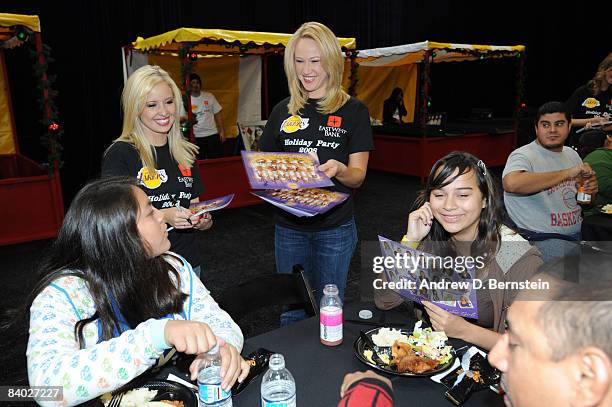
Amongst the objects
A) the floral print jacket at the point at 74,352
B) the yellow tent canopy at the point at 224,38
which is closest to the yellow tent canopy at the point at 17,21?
the yellow tent canopy at the point at 224,38

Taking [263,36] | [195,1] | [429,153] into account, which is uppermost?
[195,1]

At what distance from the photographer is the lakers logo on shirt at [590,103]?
4.73 m

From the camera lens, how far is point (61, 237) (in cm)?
149

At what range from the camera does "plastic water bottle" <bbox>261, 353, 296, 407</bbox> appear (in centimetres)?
124

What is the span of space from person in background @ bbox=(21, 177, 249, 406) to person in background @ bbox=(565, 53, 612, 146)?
4.48 meters

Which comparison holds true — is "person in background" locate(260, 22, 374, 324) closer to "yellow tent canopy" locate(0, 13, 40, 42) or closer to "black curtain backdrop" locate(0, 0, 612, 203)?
"yellow tent canopy" locate(0, 13, 40, 42)

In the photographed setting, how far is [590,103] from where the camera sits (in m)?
4.77

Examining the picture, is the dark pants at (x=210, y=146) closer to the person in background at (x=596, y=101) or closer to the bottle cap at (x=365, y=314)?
the person in background at (x=596, y=101)

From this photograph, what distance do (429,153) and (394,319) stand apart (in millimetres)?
7331

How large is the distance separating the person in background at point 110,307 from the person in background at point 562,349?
0.80 meters

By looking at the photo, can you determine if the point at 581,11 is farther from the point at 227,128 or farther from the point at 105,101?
the point at 105,101

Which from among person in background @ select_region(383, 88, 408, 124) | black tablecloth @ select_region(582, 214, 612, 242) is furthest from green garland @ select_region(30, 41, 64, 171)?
person in background @ select_region(383, 88, 408, 124)

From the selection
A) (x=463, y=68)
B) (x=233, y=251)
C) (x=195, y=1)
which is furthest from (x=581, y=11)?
(x=233, y=251)

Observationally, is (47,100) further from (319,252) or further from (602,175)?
(602,175)
